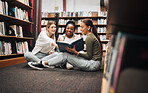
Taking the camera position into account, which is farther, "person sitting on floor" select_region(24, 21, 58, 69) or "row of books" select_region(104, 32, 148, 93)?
"person sitting on floor" select_region(24, 21, 58, 69)

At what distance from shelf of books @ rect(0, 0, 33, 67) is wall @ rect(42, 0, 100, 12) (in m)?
3.33

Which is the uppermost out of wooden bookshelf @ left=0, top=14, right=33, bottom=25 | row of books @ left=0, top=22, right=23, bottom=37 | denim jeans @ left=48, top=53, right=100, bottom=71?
wooden bookshelf @ left=0, top=14, right=33, bottom=25

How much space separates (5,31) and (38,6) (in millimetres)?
1390

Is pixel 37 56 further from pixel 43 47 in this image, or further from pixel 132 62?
pixel 132 62

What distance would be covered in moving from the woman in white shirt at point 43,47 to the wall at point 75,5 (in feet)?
13.4

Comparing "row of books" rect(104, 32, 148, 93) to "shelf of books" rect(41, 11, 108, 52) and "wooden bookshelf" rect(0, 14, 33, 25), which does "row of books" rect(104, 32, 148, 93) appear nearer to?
"wooden bookshelf" rect(0, 14, 33, 25)

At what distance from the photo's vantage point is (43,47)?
2.48 meters

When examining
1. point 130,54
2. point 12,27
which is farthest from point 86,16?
point 130,54

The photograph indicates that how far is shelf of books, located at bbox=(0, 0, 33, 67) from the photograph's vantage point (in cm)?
232

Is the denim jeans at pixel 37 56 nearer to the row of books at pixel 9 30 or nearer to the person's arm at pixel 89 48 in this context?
the row of books at pixel 9 30

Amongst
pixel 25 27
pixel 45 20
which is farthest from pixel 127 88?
pixel 45 20

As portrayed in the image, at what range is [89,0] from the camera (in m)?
6.28

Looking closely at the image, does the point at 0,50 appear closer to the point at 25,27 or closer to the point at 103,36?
the point at 25,27

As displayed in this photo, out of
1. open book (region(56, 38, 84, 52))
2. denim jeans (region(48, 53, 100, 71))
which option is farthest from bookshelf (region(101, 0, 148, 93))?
denim jeans (region(48, 53, 100, 71))
